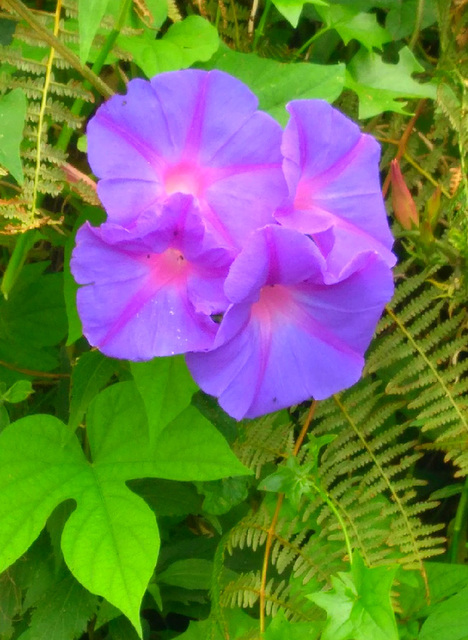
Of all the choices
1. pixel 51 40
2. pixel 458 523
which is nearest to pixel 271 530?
pixel 458 523

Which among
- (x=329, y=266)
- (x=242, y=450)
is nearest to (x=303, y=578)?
(x=242, y=450)

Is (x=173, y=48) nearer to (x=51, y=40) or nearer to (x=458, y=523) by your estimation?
(x=51, y=40)

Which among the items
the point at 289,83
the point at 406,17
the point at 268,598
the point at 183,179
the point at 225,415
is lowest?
the point at 268,598

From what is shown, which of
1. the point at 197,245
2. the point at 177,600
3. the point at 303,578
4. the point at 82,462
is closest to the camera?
the point at 197,245

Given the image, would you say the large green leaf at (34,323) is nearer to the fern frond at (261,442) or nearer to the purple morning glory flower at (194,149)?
the fern frond at (261,442)

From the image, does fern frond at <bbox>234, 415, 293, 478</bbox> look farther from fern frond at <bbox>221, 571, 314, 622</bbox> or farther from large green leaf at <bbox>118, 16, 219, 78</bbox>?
large green leaf at <bbox>118, 16, 219, 78</bbox>

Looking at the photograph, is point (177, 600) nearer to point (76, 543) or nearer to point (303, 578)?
point (303, 578)
